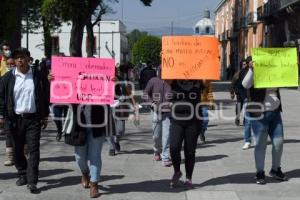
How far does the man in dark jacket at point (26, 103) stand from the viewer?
27.9 feet

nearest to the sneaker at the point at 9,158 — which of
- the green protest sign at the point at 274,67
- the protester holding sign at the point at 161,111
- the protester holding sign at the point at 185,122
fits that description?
the protester holding sign at the point at 161,111

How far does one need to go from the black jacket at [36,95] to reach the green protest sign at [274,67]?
2898 mm

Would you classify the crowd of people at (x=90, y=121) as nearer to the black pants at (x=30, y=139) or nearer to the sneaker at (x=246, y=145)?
the black pants at (x=30, y=139)

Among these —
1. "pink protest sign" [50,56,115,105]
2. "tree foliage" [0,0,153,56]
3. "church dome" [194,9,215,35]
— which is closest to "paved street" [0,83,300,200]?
"pink protest sign" [50,56,115,105]

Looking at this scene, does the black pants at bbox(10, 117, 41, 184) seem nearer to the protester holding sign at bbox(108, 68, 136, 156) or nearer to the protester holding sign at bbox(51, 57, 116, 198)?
the protester holding sign at bbox(51, 57, 116, 198)

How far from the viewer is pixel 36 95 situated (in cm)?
856

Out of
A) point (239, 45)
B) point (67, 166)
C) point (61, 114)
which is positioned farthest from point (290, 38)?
point (67, 166)

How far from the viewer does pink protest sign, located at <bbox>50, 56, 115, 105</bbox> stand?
27.2 ft

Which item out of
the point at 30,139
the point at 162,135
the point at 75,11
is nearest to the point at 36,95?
the point at 30,139

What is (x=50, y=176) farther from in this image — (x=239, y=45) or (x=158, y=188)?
(x=239, y=45)

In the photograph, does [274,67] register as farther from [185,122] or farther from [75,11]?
[75,11]

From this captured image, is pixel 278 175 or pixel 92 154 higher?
pixel 92 154

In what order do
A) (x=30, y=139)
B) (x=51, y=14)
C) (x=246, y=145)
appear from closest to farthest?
(x=30, y=139) < (x=246, y=145) < (x=51, y=14)

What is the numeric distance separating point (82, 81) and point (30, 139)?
40.5 inches
